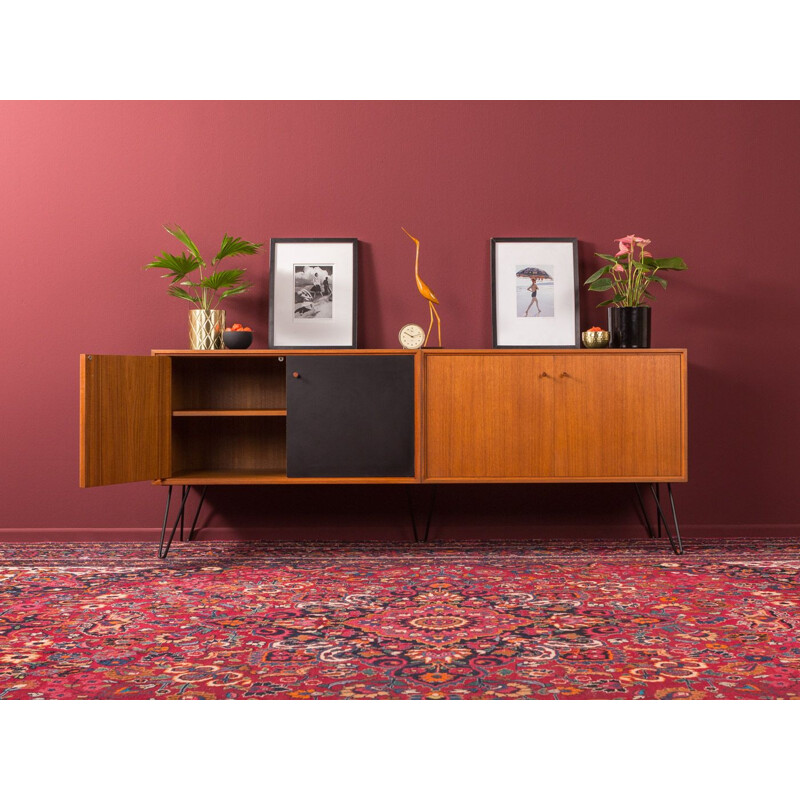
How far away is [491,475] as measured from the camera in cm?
308

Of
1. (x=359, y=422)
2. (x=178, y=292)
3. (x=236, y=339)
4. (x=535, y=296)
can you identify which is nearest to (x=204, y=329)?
(x=236, y=339)

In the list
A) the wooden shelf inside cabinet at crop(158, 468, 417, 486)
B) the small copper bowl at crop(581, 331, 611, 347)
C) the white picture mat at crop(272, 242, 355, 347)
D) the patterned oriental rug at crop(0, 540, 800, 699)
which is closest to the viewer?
the patterned oriental rug at crop(0, 540, 800, 699)

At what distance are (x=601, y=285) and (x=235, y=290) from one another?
5.34 feet

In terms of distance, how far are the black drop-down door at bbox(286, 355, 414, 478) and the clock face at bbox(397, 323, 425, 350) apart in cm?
20

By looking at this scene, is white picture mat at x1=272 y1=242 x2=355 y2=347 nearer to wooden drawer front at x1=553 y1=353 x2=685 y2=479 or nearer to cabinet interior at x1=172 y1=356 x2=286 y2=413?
cabinet interior at x1=172 y1=356 x2=286 y2=413

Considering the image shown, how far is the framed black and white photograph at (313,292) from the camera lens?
3477mm

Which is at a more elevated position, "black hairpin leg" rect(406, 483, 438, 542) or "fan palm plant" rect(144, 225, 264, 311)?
"fan palm plant" rect(144, 225, 264, 311)

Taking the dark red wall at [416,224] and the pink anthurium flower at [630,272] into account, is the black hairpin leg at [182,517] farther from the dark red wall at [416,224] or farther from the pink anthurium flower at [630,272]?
the pink anthurium flower at [630,272]

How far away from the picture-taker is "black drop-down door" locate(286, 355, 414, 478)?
121 inches

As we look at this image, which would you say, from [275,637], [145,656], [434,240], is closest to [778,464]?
[434,240]

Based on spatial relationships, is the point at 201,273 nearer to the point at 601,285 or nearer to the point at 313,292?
the point at 313,292

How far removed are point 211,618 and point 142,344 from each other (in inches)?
68.2

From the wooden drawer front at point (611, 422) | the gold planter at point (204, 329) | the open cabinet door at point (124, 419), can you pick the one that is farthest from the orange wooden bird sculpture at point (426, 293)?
the open cabinet door at point (124, 419)

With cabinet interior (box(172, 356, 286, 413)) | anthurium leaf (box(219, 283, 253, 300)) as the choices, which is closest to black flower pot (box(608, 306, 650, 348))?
cabinet interior (box(172, 356, 286, 413))
